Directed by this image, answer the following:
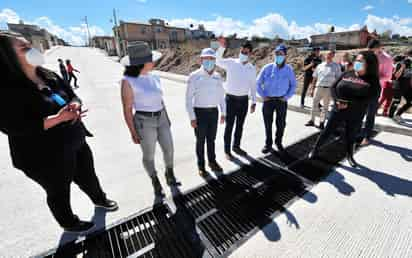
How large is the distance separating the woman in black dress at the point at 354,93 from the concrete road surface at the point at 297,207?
1.85 ft

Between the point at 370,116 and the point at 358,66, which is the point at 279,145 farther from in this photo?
the point at 370,116

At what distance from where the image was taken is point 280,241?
166cm

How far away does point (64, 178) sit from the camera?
157cm

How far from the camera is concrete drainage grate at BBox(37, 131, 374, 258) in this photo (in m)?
1.59

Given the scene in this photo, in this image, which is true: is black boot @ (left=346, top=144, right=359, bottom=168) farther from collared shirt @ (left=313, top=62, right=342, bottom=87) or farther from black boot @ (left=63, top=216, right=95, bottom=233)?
black boot @ (left=63, top=216, right=95, bottom=233)

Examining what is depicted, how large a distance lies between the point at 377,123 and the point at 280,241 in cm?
397

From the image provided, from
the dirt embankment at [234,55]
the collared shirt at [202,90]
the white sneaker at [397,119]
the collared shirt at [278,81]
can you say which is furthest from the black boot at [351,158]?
the dirt embankment at [234,55]

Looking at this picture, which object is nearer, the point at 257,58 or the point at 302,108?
the point at 302,108

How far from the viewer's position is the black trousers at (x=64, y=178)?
1476 mm

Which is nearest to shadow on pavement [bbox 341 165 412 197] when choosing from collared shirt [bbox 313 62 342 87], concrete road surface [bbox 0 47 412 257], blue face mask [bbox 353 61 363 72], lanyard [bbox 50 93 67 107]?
concrete road surface [bbox 0 47 412 257]

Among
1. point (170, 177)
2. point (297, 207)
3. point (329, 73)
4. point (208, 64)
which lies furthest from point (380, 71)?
point (170, 177)

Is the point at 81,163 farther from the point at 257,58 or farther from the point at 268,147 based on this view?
the point at 257,58

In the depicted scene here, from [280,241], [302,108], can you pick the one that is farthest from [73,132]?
[302,108]

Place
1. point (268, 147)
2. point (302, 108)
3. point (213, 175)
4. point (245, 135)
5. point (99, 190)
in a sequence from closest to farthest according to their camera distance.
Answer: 1. point (99, 190)
2. point (213, 175)
3. point (268, 147)
4. point (245, 135)
5. point (302, 108)
